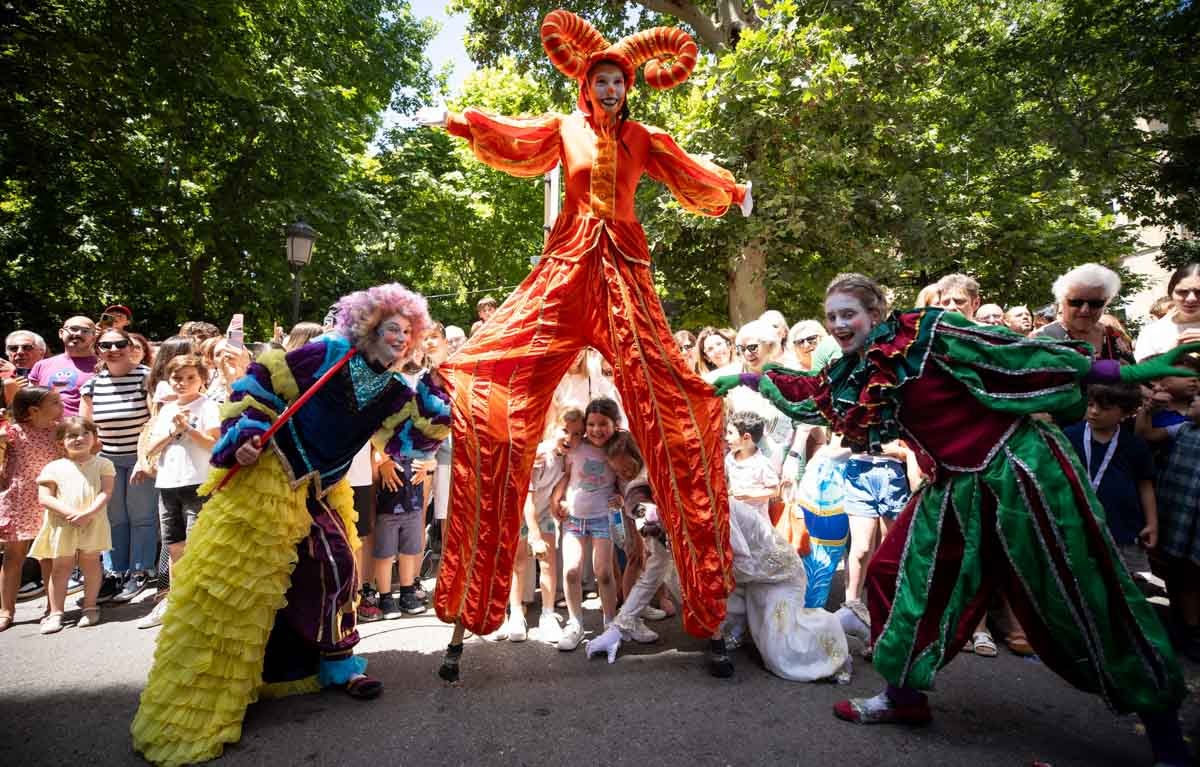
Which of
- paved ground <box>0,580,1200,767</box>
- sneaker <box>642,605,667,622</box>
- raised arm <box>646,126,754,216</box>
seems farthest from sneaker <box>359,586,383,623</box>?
raised arm <box>646,126,754,216</box>

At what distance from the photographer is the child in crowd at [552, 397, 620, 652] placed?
12.3 ft

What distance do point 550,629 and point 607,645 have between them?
1.41 feet

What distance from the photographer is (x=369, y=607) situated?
4.23 metres

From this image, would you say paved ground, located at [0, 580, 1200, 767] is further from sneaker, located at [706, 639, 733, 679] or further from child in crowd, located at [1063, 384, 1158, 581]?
child in crowd, located at [1063, 384, 1158, 581]

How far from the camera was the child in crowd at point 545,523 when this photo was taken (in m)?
3.87

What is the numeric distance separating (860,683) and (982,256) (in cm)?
1062

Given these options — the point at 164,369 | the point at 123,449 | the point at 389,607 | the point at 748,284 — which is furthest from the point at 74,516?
the point at 748,284

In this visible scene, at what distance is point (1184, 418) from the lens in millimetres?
3842

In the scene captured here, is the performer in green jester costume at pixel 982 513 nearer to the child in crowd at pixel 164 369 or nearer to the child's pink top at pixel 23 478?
the child in crowd at pixel 164 369

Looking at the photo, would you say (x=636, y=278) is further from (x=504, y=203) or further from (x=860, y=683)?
(x=504, y=203)

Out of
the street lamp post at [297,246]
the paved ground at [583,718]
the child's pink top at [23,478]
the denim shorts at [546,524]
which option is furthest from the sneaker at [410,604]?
the street lamp post at [297,246]

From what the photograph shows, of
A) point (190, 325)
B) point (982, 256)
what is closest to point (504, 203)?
point (982, 256)

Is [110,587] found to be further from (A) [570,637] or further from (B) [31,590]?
(A) [570,637]

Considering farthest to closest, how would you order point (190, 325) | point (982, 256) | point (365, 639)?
1. point (982, 256)
2. point (190, 325)
3. point (365, 639)
